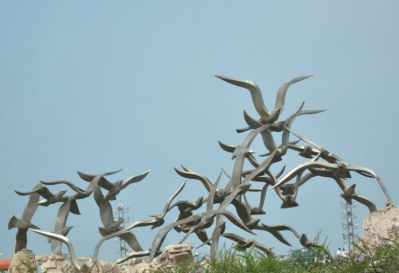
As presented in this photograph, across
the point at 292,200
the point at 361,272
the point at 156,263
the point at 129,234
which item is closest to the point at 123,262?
the point at 129,234

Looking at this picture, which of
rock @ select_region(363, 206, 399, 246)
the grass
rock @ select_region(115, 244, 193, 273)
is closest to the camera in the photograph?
the grass

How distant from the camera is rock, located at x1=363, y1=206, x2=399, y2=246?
9.97 m

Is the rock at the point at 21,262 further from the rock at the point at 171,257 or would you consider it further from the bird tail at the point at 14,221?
the rock at the point at 171,257

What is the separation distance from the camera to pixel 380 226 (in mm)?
10125

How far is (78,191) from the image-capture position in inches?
427

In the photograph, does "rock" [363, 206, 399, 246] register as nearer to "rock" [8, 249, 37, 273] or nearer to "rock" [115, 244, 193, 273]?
"rock" [115, 244, 193, 273]

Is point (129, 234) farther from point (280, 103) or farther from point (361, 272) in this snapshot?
point (361, 272)

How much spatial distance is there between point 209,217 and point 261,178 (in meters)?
1.91

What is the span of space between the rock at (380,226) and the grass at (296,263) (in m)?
1.17

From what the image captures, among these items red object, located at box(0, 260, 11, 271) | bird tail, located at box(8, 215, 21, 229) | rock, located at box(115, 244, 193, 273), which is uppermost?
bird tail, located at box(8, 215, 21, 229)

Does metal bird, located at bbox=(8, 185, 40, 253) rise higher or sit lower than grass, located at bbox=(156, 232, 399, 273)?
higher

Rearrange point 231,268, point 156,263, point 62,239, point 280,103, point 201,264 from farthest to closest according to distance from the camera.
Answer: point 280,103 < point 62,239 < point 156,263 < point 201,264 < point 231,268

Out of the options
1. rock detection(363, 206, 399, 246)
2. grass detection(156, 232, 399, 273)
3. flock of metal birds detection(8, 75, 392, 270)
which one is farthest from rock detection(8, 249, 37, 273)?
rock detection(363, 206, 399, 246)

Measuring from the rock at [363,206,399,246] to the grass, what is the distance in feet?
3.85
